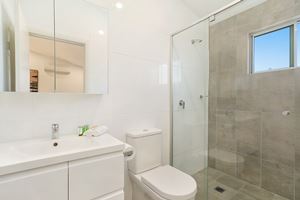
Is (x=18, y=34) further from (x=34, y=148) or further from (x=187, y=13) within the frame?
(x=187, y=13)

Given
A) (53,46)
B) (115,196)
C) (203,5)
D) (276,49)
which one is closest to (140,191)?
(115,196)

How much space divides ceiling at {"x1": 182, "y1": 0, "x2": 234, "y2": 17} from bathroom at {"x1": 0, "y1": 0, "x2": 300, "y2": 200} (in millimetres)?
14

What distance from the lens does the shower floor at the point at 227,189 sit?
68.4 inches

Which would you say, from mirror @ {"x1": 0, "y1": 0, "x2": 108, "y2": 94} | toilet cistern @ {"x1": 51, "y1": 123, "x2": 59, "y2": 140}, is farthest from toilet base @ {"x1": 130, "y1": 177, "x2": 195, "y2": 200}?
mirror @ {"x1": 0, "y1": 0, "x2": 108, "y2": 94}

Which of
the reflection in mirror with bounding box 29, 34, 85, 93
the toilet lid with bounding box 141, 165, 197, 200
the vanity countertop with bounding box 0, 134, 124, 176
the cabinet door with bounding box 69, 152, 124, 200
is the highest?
the reflection in mirror with bounding box 29, 34, 85, 93

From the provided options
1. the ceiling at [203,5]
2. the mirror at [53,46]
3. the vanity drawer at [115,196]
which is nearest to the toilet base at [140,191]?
the vanity drawer at [115,196]

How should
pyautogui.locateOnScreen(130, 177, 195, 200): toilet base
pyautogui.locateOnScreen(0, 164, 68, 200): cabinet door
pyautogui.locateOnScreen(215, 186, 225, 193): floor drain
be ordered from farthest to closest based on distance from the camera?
pyautogui.locateOnScreen(215, 186, 225, 193): floor drain
pyautogui.locateOnScreen(130, 177, 195, 200): toilet base
pyautogui.locateOnScreen(0, 164, 68, 200): cabinet door

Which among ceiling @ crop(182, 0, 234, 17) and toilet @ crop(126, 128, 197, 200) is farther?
ceiling @ crop(182, 0, 234, 17)

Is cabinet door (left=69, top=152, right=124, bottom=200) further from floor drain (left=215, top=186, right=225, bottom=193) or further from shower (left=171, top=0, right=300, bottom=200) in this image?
floor drain (left=215, top=186, right=225, bottom=193)

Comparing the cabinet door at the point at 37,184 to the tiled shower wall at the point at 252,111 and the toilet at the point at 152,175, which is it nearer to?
the toilet at the point at 152,175

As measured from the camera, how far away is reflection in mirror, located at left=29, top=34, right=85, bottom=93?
1.10m

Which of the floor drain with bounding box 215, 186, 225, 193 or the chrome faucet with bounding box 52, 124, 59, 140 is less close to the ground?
the chrome faucet with bounding box 52, 124, 59, 140

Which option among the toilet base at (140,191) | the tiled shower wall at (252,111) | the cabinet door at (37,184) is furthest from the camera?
the tiled shower wall at (252,111)

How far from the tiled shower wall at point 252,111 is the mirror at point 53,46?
1.54m
